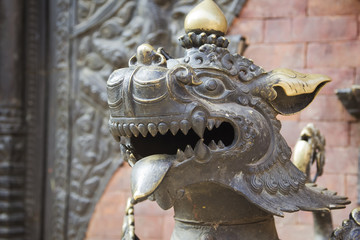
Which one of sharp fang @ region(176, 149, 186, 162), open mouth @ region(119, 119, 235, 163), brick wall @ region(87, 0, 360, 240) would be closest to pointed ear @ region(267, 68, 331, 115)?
open mouth @ region(119, 119, 235, 163)

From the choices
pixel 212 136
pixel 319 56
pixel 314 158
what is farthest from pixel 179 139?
pixel 319 56

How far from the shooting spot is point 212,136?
38.9 inches

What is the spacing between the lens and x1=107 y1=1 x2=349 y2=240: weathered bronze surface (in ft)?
2.68

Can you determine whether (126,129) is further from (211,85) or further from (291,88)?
(291,88)

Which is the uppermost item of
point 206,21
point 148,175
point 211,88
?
point 206,21

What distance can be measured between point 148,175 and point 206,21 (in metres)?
0.32

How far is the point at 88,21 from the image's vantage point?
98.6 inches

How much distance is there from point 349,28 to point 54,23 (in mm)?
1559

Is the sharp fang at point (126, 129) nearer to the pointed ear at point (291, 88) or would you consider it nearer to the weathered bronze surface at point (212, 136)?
the weathered bronze surface at point (212, 136)

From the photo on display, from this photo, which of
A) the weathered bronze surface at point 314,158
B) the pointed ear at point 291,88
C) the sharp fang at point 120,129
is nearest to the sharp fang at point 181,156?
the sharp fang at point 120,129

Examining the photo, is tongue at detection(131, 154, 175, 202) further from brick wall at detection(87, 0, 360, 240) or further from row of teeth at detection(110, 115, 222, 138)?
brick wall at detection(87, 0, 360, 240)

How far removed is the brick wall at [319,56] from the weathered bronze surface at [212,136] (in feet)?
3.04

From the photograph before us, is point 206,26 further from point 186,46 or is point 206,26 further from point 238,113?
point 238,113

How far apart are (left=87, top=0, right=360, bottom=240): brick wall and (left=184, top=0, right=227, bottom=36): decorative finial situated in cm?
108
